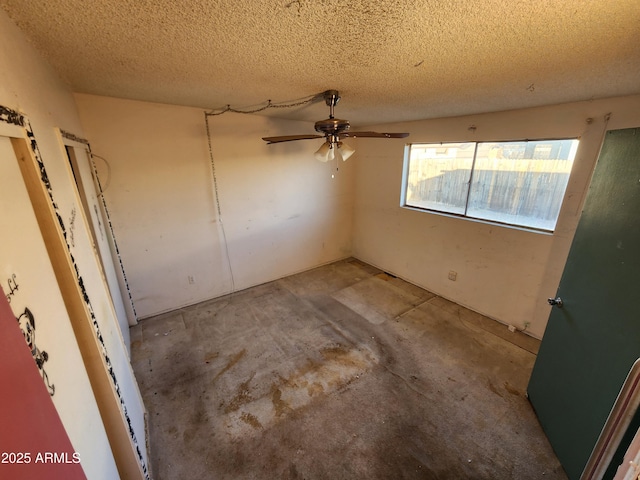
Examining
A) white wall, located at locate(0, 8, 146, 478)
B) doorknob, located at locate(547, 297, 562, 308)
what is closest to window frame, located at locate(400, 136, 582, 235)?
doorknob, located at locate(547, 297, 562, 308)

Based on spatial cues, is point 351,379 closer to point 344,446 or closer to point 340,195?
point 344,446

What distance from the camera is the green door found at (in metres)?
1.20

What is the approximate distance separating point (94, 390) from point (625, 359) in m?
2.42

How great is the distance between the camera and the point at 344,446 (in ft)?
5.35

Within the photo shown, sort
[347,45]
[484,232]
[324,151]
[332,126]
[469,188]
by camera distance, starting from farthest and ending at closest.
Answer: [469,188], [484,232], [324,151], [332,126], [347,45]

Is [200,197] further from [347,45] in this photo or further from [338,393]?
[338,393]

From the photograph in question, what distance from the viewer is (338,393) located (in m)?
2.00

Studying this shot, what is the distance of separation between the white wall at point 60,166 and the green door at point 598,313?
2281 mm

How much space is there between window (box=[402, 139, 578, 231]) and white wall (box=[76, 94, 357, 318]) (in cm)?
140

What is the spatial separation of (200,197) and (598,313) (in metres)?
3.48

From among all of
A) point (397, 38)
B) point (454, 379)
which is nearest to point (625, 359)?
point (454, 379)

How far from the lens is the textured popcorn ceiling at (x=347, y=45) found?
87 centimetres

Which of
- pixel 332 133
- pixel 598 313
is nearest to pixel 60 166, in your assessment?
pixel 332 133

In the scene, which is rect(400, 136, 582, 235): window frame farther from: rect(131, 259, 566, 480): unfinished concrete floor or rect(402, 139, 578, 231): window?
rect(131, 259, 566, 480): unfinished concrete floor
